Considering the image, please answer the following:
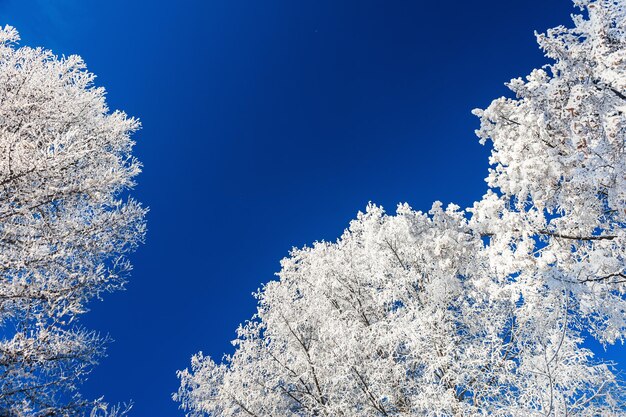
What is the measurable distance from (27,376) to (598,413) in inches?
396

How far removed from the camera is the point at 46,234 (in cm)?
610

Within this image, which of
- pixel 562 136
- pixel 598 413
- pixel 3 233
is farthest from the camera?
pixel 598 413

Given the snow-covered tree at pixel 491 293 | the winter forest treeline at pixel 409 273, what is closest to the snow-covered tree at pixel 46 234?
the winter forest treeline at pixel 409 273

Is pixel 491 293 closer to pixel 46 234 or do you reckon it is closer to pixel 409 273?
pixel 409 273

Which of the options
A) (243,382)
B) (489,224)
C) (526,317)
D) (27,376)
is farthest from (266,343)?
(489,224)

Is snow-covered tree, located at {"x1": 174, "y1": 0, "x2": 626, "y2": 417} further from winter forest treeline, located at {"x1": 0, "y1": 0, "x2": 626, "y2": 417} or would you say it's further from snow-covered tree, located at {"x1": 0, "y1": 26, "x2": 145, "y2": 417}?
snow-covered tree, located at {"x1": 0, "y1": 26, "x2": 145, "y2": 417}

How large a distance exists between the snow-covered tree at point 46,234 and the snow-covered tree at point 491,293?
14.6 ft

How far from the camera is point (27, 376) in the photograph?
532 centimetres

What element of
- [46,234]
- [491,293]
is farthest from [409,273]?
[46,234]

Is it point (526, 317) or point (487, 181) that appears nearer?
point (487, 181)

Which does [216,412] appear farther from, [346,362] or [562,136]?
[562,136]

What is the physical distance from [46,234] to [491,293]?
755 cm

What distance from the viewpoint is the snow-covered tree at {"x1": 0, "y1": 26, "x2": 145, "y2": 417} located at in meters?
5.19

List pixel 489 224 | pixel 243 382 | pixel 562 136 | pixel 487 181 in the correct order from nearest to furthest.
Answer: pixel 562 136 < pixel 489 224 < pixel 487 181 < pixel 243 382
